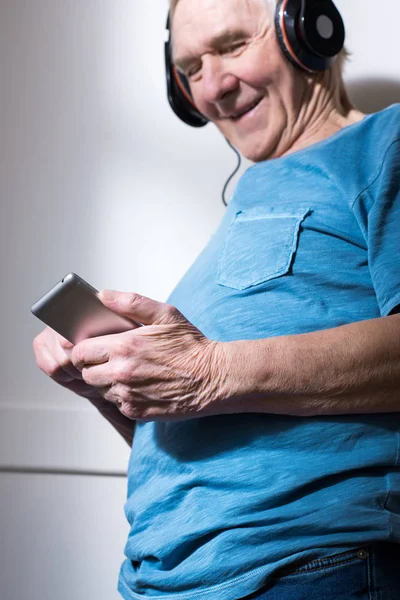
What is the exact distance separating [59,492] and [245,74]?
0.85m

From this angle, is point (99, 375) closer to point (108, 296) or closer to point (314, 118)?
point (108, 296)

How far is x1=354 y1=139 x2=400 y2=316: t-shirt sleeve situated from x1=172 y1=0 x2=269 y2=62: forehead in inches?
12.5

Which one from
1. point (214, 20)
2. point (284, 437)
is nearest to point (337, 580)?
point (284, 437)

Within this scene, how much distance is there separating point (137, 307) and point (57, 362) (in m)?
0.26

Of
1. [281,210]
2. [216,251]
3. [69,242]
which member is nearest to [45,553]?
[69,242]

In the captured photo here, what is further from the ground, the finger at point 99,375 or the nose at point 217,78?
the nose at point 217,78

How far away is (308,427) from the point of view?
2.50ft

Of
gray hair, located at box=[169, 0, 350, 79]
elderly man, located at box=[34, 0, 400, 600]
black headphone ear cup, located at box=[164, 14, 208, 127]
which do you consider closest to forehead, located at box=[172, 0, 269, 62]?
gray hair, located at box=[169, 0, 350, 79]

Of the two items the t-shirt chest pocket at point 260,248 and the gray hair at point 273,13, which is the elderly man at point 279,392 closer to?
the t-shirt chest pocket at point 260,248

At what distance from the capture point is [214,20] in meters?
1.03

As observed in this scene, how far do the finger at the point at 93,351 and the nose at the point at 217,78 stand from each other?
0.48 m

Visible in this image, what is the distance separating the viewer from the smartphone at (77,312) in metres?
0.72

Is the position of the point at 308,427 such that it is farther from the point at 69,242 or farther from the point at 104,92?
the point at 104,92

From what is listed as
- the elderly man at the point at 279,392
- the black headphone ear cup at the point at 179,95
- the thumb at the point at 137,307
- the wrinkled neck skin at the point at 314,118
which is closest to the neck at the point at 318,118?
the wrinkled neck skin at the point at 314,118
